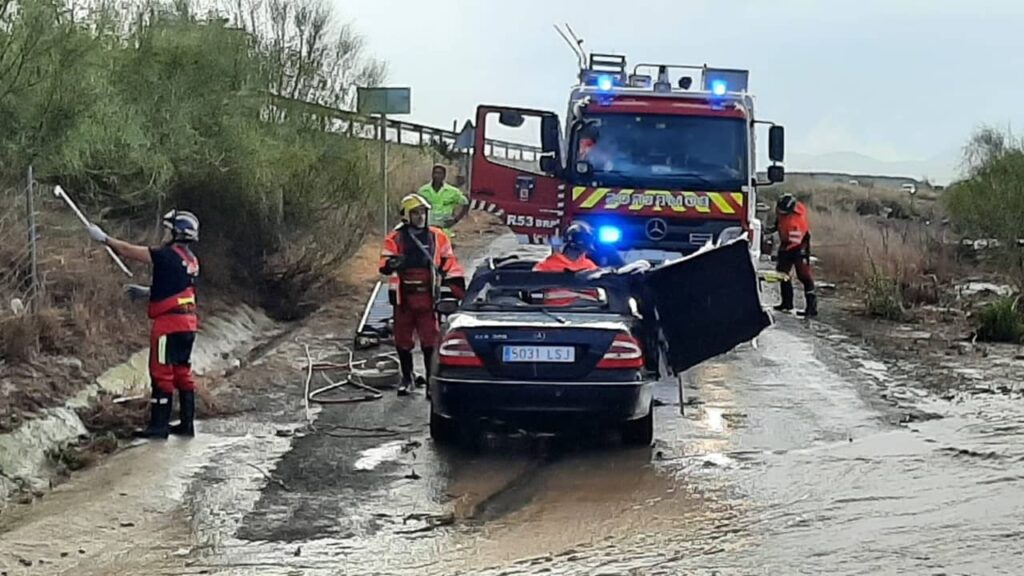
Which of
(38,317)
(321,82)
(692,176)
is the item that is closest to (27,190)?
(38,317)

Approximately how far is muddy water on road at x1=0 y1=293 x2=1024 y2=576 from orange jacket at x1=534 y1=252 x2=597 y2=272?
4.39 ft

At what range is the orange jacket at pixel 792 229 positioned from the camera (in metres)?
17.7

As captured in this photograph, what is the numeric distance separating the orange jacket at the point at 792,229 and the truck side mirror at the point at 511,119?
506cm

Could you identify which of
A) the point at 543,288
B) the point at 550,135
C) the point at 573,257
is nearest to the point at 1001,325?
the point at 550,135

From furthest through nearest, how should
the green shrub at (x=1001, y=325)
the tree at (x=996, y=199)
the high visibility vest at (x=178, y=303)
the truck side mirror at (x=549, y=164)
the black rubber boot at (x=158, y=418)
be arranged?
the tree at (x=996, y=199) → the green shrub at (x=1001, y=325) → the truck side mirror at (x=549, y=164) → the high visibility vest at (x=178, y=303) → the black rubber boot at (x=158, y=418)

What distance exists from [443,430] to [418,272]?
6.93 ft

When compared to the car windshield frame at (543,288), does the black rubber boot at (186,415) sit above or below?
below

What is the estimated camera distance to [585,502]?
8047mm

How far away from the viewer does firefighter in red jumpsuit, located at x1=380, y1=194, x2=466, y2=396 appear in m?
11.4

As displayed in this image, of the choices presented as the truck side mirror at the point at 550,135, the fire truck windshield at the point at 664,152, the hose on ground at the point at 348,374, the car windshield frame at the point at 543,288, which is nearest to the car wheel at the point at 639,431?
the car windshield frame at the point at 543,288

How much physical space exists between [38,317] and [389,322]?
16.4 ft

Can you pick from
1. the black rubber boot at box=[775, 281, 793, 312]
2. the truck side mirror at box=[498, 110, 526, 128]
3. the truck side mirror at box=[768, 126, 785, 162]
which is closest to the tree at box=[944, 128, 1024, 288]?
the black rubber boot at box=[775, 281, 793, 312]

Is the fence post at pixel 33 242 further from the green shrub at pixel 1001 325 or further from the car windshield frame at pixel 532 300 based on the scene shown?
the green shrub at pixel 1001 325

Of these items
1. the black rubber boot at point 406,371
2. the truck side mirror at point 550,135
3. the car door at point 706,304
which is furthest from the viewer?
the truck side mirror at point 550,135
